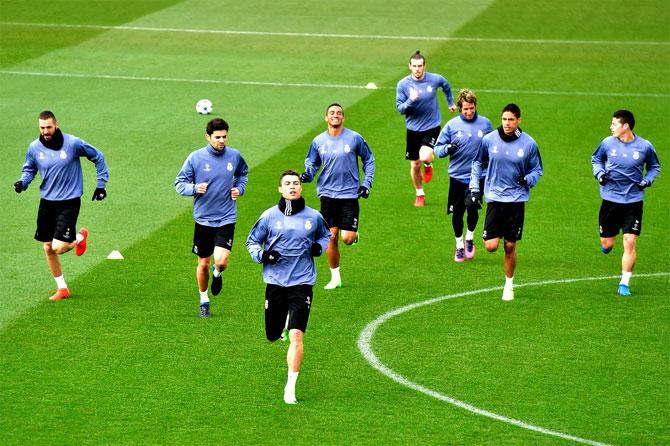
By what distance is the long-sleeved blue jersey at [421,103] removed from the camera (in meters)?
25.8

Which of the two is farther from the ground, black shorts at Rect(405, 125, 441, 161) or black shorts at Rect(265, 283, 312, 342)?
black shorts at Rect(405, 125, 441, 161)

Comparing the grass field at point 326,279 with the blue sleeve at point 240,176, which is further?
the blue sleeve at point 240,176

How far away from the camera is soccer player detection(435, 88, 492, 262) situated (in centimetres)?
2173

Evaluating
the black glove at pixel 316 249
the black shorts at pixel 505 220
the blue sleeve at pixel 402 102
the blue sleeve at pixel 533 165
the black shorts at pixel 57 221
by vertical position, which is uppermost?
the blue sleeve at pixel 402 102

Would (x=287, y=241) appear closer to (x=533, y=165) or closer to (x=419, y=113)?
(x=533, y=165)

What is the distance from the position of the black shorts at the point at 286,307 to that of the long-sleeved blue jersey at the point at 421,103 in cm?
1049

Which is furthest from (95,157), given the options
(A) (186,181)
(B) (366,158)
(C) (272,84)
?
(C) (272,84)

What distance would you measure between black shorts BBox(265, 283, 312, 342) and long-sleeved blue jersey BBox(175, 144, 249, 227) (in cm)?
328

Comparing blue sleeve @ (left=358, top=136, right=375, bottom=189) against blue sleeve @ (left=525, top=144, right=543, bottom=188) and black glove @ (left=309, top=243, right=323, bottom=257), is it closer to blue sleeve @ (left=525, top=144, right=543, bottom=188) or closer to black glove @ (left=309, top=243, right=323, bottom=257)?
blue sleeve @ (left=525, top=144, right=543, bottom=188)

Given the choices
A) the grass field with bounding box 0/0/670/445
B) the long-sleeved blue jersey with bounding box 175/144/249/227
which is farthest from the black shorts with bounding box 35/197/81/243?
the long-sleeved blue jersey with bounding box 175/144/249/227

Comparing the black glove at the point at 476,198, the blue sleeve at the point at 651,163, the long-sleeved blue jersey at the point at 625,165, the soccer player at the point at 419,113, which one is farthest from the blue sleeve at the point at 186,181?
the soccer player at the point at 419,113

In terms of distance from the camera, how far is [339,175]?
2022 cm

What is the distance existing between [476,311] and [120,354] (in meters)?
5.20

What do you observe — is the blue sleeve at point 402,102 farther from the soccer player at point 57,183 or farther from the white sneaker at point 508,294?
the soccer player at point 57,183
